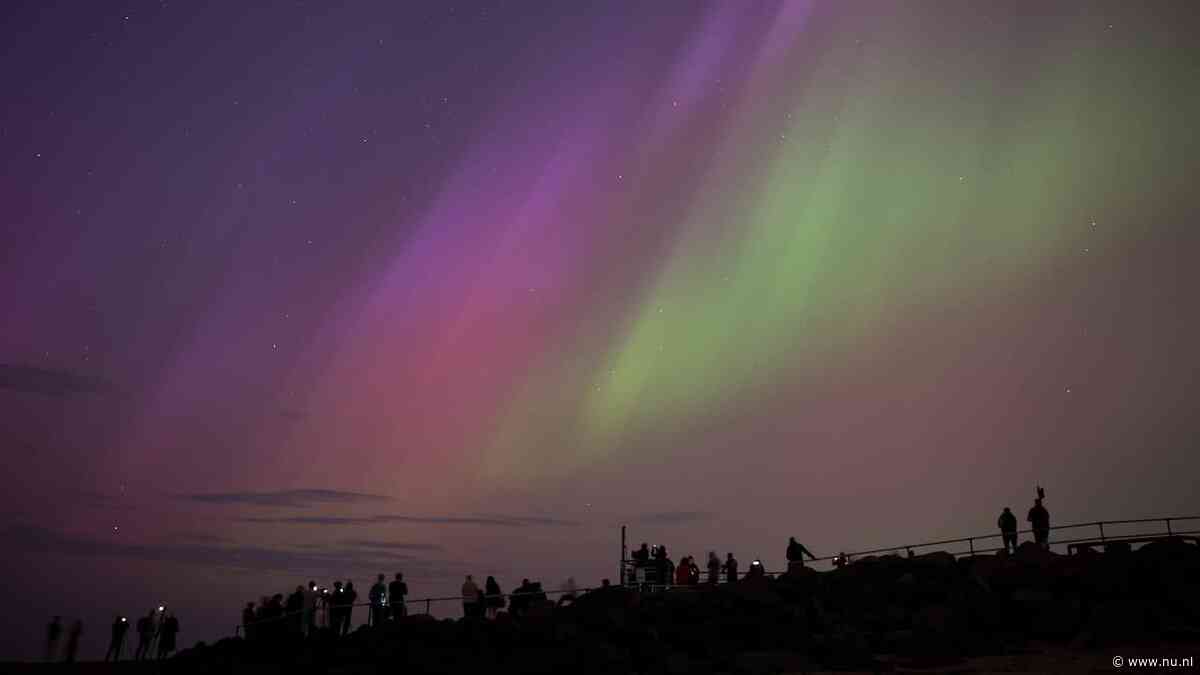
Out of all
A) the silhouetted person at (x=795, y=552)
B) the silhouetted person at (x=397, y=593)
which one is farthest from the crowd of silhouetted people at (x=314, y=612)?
the silhouetted person at (x=795, y=552)

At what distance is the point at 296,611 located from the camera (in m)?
31.0

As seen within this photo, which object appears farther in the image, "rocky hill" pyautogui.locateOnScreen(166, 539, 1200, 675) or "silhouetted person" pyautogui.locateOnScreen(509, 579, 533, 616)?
"silhouetted person" pyautogui.locateOnScreen(509, 579, 533, 616)

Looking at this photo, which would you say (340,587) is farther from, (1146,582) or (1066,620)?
(1146,582)

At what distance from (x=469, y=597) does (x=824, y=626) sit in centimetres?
1103

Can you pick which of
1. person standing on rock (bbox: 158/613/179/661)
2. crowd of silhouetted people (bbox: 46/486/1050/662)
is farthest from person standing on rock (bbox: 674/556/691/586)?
person standing on rock (bbox: 158/613/179/661)

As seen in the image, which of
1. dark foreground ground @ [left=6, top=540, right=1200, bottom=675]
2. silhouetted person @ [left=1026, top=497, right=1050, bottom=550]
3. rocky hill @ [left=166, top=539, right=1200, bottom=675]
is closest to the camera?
dark foreground ground @ [left=6, top=540, right=1200, bottom=675]

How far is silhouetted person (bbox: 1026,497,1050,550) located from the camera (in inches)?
1201

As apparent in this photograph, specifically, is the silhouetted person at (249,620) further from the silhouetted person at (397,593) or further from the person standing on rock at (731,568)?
the person standing on rock at (731,568)

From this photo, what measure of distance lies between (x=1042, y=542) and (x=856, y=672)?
10.9 m

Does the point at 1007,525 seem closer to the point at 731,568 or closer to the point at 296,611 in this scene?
the point at 731,568

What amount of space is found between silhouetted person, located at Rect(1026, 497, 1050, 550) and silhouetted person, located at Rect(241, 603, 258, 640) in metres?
24.5

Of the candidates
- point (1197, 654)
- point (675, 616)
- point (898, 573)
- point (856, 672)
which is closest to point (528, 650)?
point (675, 616)

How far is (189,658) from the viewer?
3086 cm

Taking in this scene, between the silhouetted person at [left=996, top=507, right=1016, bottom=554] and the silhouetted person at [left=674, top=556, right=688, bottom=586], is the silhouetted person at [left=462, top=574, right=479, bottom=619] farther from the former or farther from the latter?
the silhouetted person at [left=996, top=507, right=1016, bottom=554]
